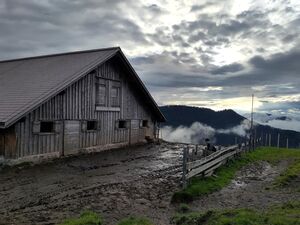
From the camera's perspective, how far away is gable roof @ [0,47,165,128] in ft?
51.4

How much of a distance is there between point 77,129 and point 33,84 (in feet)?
11.6

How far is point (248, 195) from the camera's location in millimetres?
11633

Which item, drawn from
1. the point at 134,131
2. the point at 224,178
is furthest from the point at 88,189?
the point at 134,131

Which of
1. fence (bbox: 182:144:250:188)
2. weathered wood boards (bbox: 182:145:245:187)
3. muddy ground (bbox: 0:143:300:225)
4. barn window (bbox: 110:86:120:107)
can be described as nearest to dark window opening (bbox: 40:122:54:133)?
muddy ground (bbox: 0:143:300:225)

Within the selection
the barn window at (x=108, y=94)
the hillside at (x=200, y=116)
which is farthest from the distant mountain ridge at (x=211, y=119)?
the barn window at (x=108, y=94)

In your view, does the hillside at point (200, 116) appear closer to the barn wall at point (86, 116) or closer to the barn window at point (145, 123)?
the barn window at point (145, 123)

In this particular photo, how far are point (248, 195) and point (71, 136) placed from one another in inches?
437

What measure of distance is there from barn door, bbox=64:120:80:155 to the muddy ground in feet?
3.41

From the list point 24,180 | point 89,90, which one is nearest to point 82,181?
point 24,180

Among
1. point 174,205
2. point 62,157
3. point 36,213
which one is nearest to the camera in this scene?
point 36,213

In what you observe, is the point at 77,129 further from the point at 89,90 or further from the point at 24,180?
the point at 24,180

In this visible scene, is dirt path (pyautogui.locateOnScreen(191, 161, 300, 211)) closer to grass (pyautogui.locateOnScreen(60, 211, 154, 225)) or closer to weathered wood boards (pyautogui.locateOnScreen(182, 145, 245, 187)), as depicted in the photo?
weathered wood boards (pyautogui.locateOnScreen(182, 145, 245, 187))

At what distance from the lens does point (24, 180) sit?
13023 mm

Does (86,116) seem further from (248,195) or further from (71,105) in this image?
(248,195)
